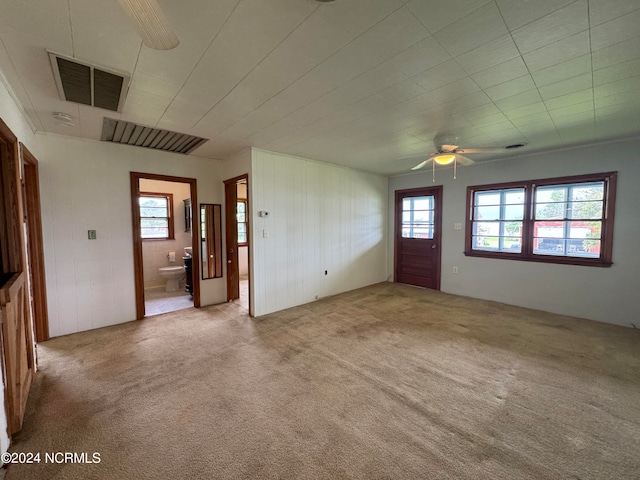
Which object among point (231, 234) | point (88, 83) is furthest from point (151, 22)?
point (231, 234)

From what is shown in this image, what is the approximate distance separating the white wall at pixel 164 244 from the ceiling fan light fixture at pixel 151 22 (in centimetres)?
494

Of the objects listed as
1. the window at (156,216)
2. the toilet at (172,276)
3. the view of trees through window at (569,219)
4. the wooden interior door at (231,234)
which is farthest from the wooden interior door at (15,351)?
the view of trees through window at (569,219)

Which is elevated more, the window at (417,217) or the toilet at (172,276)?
the window at (417,217)

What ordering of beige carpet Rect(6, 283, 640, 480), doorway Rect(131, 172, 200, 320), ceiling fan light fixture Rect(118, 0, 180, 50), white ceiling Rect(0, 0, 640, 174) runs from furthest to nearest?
doorway Rect(131, 172, 200, 320) < beige carpet Rect(6, 283, 640, 480) < white ceiling Rect(0, 0, 640, 174) < ceiling fan light fixture Rect(118, 0, 180, 50)

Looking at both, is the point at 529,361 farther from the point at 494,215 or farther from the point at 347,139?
the point at 347,139

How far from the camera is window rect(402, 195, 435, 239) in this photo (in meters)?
5.59

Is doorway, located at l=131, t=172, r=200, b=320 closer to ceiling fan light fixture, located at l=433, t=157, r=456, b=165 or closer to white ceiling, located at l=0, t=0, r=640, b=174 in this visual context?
white ceiling, located at l=0, t=0, r=640, b=174

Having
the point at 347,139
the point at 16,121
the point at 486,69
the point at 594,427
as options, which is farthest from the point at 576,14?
the point at 16,121

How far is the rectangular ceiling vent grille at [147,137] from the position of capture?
2995 mm

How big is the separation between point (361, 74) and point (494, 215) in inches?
161

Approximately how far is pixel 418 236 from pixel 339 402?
4436mm

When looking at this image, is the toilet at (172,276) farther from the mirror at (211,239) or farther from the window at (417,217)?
the window at (417,217)

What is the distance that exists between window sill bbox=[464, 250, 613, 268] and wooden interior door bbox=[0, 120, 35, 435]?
588 centimetres

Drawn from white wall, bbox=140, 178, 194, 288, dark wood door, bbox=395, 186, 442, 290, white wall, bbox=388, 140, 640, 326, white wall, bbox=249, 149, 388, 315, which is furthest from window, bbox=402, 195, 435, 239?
white wall, bbox=140, 178, 194, 288
